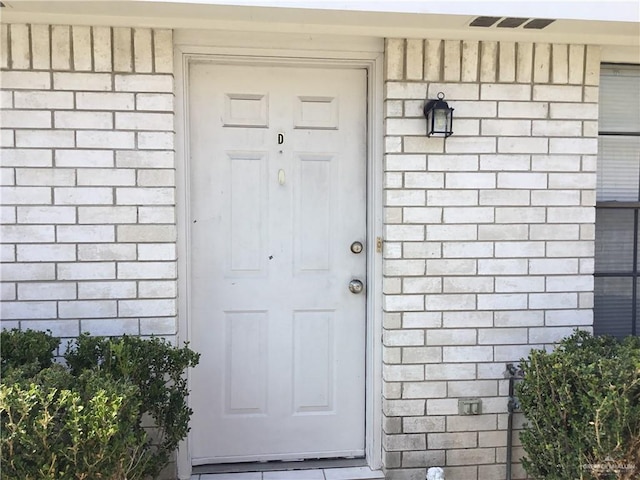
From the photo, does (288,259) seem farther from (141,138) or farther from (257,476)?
(257,476)

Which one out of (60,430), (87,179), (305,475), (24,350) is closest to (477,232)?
(305,475)

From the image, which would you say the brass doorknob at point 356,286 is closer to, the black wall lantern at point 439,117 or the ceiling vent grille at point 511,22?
the black wall lantern at point 439,117

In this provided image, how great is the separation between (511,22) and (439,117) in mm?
539

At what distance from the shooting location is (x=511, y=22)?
246 cm

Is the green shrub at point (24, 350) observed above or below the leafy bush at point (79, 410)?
above

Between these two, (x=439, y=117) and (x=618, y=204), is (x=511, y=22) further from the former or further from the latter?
(x=618, y=204)

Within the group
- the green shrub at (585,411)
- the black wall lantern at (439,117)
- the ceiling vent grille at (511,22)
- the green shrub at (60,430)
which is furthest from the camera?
the black wall lantern at (439,117)

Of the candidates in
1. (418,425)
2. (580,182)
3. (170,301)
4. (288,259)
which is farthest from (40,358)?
(580,182)

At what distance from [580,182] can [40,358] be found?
2778 mm

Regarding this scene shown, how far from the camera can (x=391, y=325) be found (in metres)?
2.70

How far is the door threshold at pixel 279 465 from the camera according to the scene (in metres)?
2.82

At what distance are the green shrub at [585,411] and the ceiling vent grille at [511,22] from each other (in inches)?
60.1

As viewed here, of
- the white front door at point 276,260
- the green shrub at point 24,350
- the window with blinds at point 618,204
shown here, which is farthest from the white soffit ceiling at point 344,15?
the green shrub at point 24,350

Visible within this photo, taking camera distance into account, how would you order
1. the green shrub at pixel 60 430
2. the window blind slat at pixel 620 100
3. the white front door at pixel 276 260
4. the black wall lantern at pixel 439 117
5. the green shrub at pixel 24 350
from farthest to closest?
the window blind slat at pixel 620 100
the white front door at pixel 276 260
the black wall lantern at pixel 439 117
the green shrub at pixel 24 350
the green shrub at pixel 60 430
